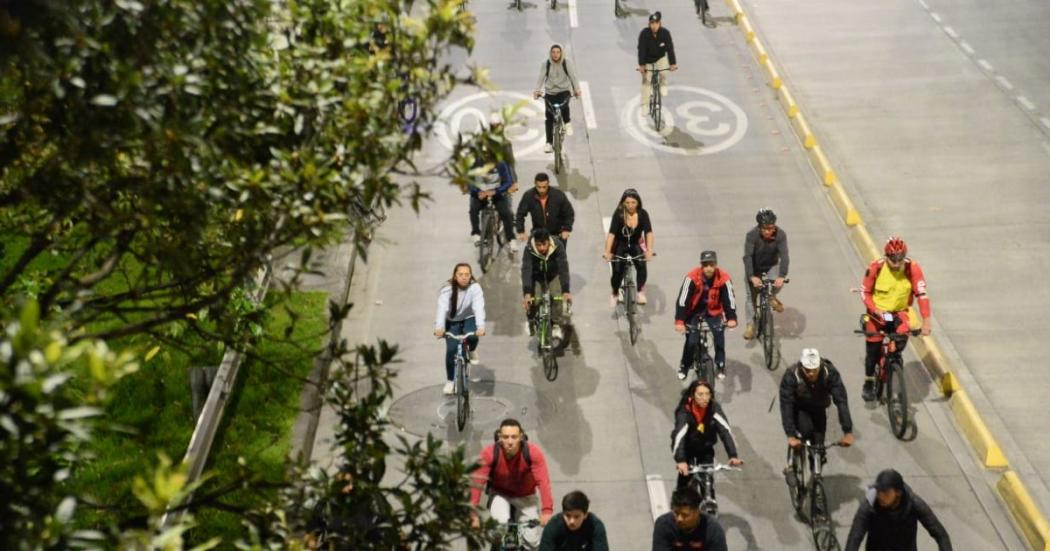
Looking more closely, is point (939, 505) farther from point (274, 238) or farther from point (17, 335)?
point (17, 335)

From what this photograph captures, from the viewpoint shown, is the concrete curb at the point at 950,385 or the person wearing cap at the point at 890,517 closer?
the person wearing cap at the point at 890,517

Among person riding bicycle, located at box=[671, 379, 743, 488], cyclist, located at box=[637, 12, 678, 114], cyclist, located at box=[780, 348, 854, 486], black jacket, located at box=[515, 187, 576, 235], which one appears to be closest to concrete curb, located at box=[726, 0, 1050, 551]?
cyclist, located at box=[780, 348, 854, 486]

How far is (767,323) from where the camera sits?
17406 mm

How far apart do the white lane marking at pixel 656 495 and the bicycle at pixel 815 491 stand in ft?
4.11

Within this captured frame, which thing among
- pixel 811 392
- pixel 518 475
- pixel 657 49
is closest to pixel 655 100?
pixel 657 49

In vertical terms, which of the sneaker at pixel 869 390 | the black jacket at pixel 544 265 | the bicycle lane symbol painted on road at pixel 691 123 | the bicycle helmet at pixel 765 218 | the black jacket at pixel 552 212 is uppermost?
the bicycle lane symbol painted on road at pixel 691 123

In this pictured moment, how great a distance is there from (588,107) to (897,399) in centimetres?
1192

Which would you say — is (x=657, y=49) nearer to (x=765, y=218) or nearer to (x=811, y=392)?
(x=765, y=218)

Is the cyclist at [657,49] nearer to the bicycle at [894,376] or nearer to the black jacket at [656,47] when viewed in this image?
the black jacket at [656,47]

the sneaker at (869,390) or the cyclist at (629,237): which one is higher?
the cyclist at (629,237)

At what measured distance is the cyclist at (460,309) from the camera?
51.9 feet

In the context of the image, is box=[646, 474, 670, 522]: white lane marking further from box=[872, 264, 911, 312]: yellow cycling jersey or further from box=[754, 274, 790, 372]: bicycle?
box=[872, 264, 911, 312]: yellow cycling jersey

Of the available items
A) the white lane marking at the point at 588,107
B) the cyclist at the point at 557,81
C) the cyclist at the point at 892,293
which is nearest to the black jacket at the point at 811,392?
the cyclist at the point at 892,293

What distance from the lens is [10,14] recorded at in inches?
239
